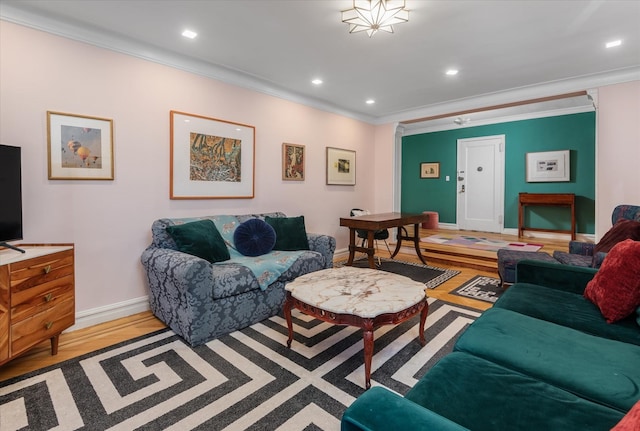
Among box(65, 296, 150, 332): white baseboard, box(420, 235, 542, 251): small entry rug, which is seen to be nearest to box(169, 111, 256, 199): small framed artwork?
box(65, 296, 150, 332): white baseboard

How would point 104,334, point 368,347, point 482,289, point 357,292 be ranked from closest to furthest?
1. point 368,347
2. point 357,292
3. point 104,334
4. point 482,289

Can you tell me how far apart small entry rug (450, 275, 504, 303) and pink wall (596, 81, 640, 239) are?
1.44 metres

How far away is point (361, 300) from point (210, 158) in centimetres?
237

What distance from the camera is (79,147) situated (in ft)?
8.59

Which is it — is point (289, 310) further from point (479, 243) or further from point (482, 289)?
point (479, 243)

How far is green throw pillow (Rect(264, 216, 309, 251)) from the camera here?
3436 mm

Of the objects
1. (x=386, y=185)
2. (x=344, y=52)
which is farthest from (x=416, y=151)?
(x=344, y=52)

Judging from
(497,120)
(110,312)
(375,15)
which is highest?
(497,120)

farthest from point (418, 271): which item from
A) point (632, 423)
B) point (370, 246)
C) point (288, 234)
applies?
point (632, 423)

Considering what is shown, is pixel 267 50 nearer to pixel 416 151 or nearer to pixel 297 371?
pixel 297 371

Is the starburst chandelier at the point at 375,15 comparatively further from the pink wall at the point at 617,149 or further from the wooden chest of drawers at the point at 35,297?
the pink wall at the point at 617,149

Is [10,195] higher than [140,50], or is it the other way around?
[140,50]

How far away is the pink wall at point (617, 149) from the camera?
3576 millimetres

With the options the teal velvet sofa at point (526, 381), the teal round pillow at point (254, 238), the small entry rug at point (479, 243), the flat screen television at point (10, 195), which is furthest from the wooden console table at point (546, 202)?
the flat screen television at point (10, 195)
